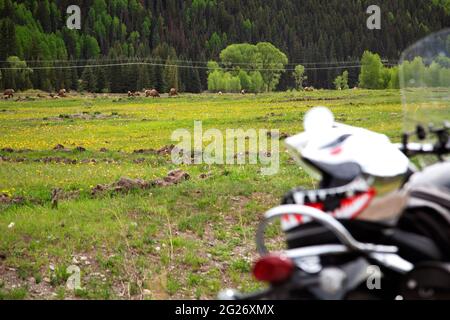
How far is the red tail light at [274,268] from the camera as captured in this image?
2992mm

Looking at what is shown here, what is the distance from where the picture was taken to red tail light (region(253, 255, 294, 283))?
9.82ft

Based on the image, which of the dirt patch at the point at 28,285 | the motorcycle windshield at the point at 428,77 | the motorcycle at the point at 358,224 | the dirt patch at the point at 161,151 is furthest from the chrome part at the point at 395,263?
the dirt patch at the point at 161,151

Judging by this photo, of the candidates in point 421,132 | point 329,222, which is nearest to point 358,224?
point 329,222

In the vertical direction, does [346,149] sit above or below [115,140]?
above

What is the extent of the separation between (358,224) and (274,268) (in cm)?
65

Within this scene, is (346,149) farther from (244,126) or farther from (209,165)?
(244,126)

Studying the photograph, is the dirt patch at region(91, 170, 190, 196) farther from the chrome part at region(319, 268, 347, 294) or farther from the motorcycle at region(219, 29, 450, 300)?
the chrome part at region(319, 268, 347, 294)

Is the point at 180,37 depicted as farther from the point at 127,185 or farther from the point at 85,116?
the point at 127,185

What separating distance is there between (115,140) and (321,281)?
20.9 meters

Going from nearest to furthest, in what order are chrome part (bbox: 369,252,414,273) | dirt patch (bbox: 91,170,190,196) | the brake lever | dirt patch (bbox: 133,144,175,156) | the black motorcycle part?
1. the brake lever
2. the black motorcycle part
3. chrome part (bbox: 369,252,414,273)
4. dirt patch (bbox: 91,170,190,196)
5. dirt patch (bbox: 133,144,175,156)

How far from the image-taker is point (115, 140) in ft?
76.4

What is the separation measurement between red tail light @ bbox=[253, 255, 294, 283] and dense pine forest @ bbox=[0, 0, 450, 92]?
6429 cm

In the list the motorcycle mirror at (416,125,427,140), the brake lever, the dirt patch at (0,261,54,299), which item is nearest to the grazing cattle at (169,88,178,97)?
the dirt patch at (0,261,54,299)
